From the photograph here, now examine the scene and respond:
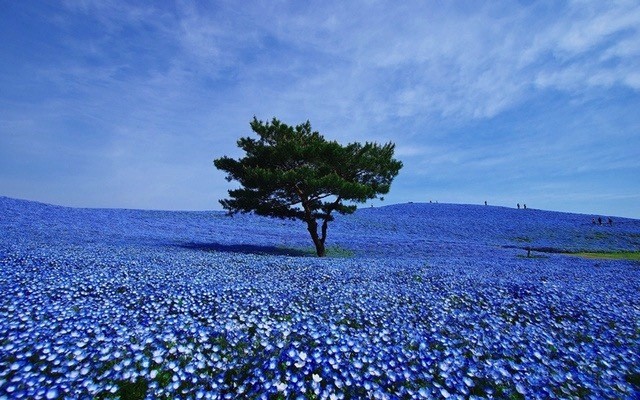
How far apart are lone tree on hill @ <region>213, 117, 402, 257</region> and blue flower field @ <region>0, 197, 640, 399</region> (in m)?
6.60

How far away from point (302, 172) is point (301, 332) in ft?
41.2

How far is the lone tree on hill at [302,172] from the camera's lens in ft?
60.6

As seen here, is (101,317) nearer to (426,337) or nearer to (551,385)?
(426,337)

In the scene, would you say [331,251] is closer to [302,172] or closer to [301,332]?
[302,172]

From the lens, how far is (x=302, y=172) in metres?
18.4

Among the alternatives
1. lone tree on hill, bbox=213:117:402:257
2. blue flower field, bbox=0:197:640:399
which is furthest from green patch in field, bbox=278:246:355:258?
blue flower field, bbox=0:197:640:399

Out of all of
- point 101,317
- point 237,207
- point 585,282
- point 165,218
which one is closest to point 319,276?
point 101,317

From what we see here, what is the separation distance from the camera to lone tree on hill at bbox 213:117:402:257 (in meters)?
18.5

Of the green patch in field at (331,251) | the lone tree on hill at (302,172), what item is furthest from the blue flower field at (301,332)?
the green patch in field at (331,251)

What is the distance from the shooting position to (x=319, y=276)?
1138 cm

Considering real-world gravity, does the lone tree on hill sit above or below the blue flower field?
above

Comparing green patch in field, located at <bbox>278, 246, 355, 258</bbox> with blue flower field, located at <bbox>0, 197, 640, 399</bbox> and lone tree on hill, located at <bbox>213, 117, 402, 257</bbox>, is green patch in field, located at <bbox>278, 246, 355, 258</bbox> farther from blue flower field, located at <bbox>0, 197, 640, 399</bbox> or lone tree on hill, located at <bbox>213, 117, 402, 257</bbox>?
blue flower field, located at <bbox>0, 197, 640, 399</bbox>

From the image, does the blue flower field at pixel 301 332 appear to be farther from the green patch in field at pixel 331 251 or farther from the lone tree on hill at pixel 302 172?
the green patch in field at pixel 331 251

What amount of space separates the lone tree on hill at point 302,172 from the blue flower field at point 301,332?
21.6 feet
